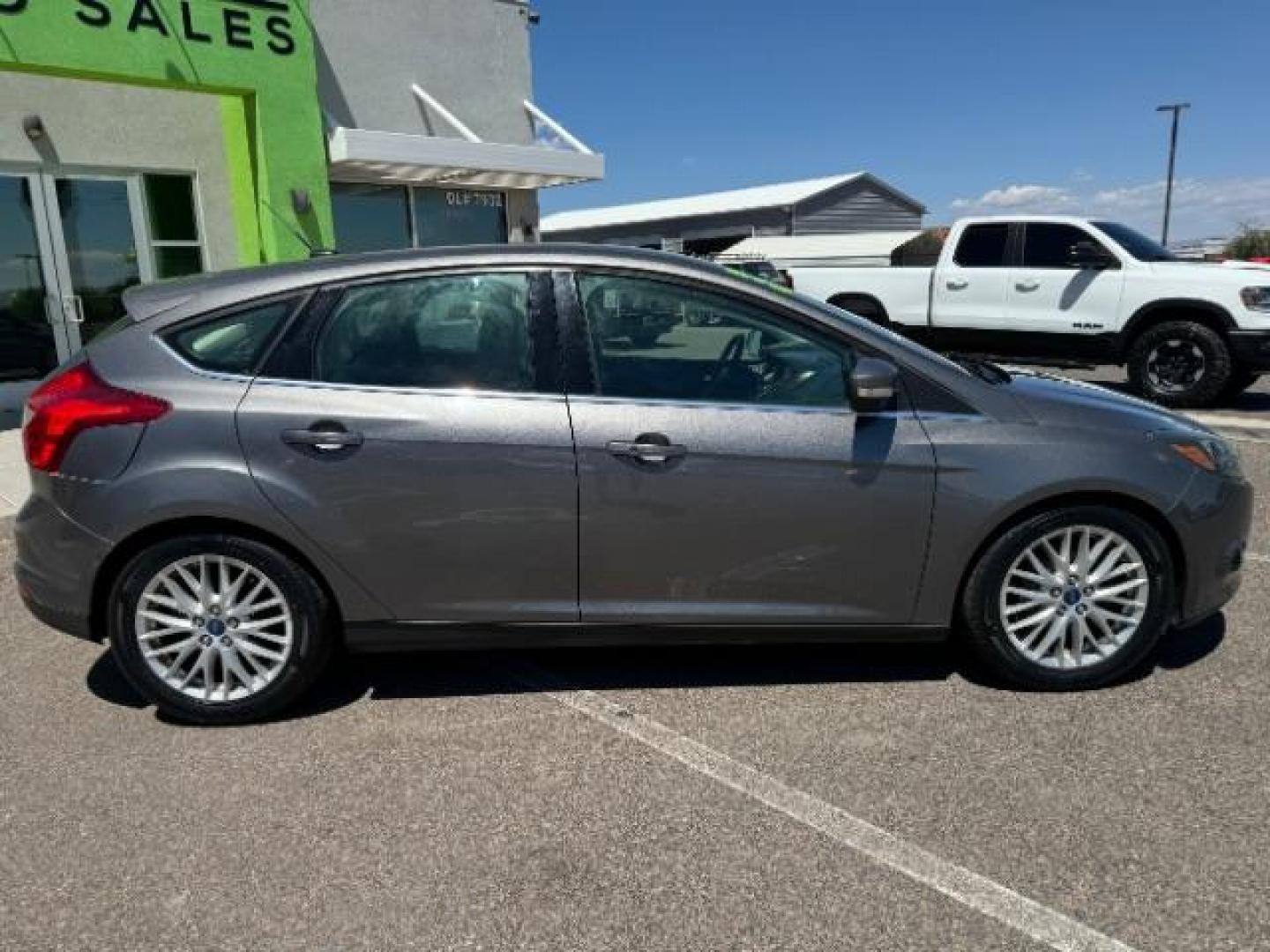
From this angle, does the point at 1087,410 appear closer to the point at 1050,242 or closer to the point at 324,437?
the point at 324,437

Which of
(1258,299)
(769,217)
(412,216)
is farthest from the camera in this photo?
(769,217)

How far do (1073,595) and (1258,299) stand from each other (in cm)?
725

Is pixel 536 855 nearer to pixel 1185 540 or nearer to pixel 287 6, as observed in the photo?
pixel 1185 540

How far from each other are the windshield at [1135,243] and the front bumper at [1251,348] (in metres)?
1.10

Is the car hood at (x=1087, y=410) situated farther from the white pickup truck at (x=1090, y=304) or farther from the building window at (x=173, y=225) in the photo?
the building window at (x=173, y=225)

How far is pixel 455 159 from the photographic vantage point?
13.2 meters

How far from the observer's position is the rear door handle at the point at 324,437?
126 inches

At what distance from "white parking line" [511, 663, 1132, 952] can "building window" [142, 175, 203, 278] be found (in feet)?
30.4

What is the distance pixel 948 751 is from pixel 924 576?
0.60 meters

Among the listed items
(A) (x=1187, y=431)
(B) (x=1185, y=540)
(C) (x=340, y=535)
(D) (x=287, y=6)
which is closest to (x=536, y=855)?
(C) (x=340, y=535)

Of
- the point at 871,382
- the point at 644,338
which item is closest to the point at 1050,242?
the point at 871,382

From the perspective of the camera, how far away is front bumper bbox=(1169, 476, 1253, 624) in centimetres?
340

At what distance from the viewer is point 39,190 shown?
9.77 metres

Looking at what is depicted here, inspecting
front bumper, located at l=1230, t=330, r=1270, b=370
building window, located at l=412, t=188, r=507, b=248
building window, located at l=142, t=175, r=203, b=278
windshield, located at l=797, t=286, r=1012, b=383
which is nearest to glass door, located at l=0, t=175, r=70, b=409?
building window, located at l=142, t=175, r=203, b=278
